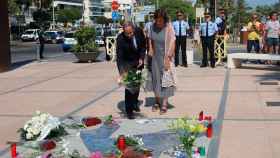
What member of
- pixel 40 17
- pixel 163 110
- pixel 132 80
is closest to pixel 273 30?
pixel 163 110

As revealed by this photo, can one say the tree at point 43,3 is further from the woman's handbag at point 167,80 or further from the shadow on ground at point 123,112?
the woman's handbag at point 167,80

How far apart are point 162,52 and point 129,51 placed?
657 mm

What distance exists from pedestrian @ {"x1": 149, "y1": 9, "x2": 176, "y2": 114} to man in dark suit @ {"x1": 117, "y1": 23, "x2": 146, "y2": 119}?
1.08ft

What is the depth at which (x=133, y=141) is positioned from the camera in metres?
7.41

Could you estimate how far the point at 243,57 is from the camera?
59.7ft

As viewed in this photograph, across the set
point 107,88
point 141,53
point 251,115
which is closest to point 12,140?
point 141,53

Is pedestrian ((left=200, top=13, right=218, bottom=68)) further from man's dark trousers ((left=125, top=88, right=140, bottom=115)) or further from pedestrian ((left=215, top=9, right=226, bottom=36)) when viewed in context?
man's dark trousers ((left=125, top=88, right=140, bottom=115))

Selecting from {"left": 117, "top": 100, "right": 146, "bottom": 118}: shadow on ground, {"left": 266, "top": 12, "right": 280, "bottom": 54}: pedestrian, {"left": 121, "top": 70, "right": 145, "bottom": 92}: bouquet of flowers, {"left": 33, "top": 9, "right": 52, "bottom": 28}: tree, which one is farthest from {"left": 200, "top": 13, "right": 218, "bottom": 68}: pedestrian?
{"left": 33, "top": 9, "right": 52, "bottom": 28}: tree

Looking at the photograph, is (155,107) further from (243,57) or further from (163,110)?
(243,57)

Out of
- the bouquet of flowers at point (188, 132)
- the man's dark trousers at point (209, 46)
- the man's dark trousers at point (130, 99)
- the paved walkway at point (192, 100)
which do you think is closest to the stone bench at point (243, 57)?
the paved walkway at point (192, 100)

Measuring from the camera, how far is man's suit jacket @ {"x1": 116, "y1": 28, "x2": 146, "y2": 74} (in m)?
9.83

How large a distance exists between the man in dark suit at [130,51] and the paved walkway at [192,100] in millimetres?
457

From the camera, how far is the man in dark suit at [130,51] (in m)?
9.81

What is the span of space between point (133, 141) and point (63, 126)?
181 cm
